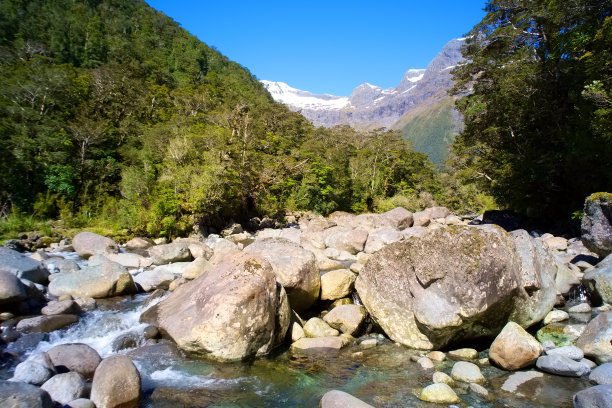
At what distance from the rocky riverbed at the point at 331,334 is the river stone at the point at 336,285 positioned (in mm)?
38

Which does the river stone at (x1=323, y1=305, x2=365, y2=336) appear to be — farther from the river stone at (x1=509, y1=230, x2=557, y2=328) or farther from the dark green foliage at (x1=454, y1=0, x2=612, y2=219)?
the dark green foliage at (x1=454, y1=0, x2=612, y2=219)

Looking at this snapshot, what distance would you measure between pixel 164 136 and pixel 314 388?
78.2ft

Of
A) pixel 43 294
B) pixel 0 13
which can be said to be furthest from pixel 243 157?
pixel 0 13

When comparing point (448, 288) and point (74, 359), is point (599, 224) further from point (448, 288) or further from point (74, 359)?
point (74, 359)

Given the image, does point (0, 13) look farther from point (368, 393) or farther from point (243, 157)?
point (368, 393)

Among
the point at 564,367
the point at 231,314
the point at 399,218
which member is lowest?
the point at 564,367

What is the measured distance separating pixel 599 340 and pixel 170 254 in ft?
42.8

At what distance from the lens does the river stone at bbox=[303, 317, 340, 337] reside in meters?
7.15

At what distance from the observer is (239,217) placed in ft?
77.6

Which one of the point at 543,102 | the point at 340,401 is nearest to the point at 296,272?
the point at 340,401

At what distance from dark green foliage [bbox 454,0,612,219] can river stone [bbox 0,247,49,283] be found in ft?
65.4

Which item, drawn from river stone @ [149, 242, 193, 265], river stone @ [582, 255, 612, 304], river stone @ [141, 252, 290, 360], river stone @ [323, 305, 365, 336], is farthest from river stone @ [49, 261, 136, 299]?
river stone @ [582, 255, 612, 304]

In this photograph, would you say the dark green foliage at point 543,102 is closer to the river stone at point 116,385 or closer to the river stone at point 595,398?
the river stone at point 595,398

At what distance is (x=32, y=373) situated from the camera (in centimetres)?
441
